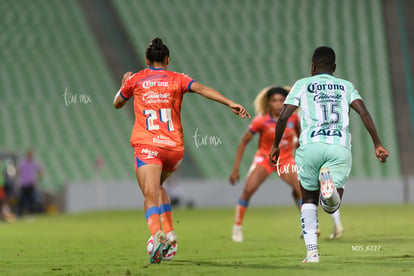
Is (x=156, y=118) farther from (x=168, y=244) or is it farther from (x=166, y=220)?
(x=168, y=244)

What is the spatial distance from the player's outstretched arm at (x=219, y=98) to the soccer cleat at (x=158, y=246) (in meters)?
1.31

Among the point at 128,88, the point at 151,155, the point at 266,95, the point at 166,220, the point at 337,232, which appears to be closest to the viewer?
the point at 151,155

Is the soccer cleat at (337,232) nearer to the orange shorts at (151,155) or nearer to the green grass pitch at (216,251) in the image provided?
the green grass pitch at (216,251)

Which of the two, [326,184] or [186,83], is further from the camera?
[186,83]

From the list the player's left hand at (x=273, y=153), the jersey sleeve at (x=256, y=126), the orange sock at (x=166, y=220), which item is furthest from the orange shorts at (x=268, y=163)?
the player's left hand at (x=273, y=153)

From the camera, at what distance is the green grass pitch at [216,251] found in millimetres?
7309

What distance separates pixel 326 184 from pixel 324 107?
71 cm

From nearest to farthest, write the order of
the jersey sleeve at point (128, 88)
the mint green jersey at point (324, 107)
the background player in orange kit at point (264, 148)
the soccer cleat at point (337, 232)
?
the mint green jersey at point (324, 107), the jersey sleeve at point (128, 88), the soccer cleat at point (337, 232), the background player in orange kit at point (264, 148)

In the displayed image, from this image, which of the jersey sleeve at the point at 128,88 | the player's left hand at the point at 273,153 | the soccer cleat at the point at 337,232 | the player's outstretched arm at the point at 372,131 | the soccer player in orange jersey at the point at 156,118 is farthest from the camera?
the soccer cleat at the point at 337,232

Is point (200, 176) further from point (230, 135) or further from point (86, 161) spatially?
point (86, 161)

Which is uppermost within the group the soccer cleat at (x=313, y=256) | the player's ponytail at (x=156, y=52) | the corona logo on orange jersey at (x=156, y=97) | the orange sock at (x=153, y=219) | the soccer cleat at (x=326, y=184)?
the player's ponytail at (x=156, y=52)

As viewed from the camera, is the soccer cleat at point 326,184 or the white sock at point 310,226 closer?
the soccer cleat at point 326,184

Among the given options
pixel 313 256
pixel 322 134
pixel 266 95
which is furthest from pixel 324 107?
pixel 266 95

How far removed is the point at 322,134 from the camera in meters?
7.36
